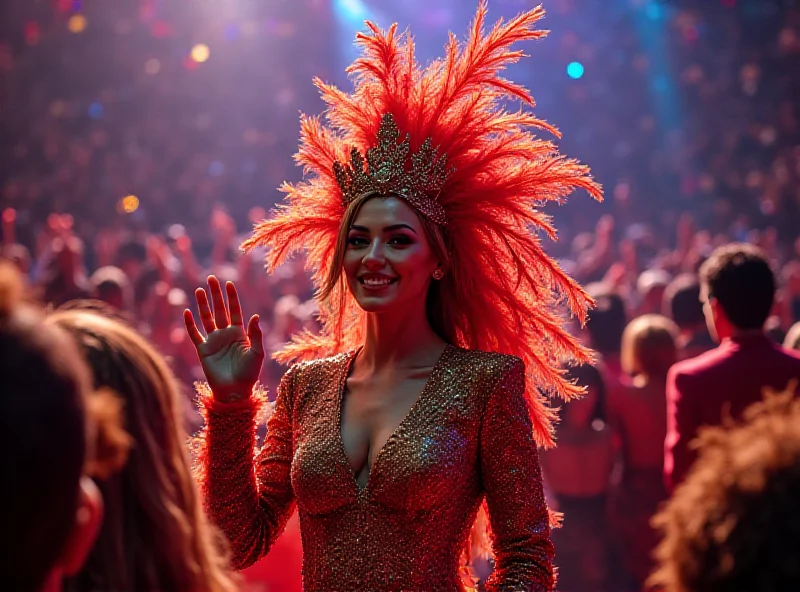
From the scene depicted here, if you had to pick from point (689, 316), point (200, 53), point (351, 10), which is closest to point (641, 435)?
point (689, 316)

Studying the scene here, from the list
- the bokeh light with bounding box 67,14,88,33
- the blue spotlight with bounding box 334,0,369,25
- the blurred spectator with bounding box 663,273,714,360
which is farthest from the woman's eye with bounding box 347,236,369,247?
the bokeh light with bounding box 67,14,88,33

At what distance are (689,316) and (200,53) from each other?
16.5m

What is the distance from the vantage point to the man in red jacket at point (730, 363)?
3586mm

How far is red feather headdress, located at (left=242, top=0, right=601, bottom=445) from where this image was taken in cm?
290

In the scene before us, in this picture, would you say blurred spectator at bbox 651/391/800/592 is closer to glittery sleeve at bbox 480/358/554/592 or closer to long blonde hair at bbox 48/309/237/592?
long blonde hair at bbox 48/309/237/592

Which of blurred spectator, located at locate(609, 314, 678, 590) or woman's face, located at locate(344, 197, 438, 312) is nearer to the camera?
woman's face, located at locate(344, 197, 438, 312)

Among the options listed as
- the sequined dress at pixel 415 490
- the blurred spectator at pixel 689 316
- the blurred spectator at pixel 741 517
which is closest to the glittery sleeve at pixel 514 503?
the sequined dress at pixel 415 490

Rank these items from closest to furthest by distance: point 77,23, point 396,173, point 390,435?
point 390,435 < point 396,173 < point 77,23

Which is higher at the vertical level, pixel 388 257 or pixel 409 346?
pixel 388 257

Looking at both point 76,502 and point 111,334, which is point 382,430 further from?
point 76,502

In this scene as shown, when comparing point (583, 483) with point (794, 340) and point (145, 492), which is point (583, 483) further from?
point (145, 492)

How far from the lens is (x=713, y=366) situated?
3654 millimetres

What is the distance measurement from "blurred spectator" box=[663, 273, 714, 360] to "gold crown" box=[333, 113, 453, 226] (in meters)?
2.71

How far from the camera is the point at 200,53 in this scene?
19984mm
